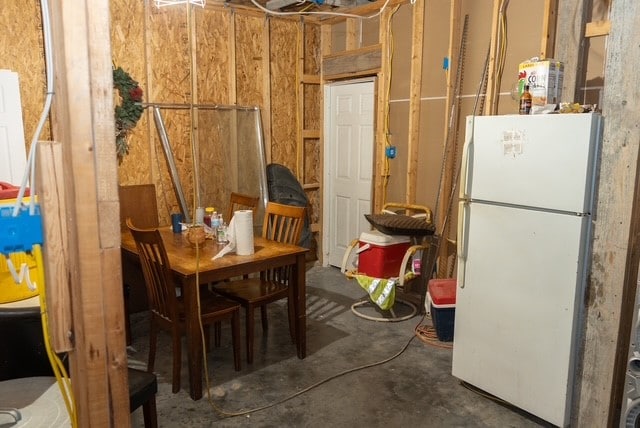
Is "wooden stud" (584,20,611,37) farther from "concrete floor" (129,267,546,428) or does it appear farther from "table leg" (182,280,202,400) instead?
"table leg" (182,280,202,400)

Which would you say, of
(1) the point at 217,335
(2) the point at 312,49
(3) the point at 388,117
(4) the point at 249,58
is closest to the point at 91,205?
(1) the point at 217,335

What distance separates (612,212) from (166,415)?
7.74ft

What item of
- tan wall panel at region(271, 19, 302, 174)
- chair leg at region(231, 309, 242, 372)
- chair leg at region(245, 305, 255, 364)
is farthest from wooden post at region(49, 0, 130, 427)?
tan wall panel at region(271, 19, 302, 174)

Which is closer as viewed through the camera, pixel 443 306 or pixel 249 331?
pixel 249 331

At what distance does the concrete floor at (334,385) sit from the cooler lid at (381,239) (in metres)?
0.63

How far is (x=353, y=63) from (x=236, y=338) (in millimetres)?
3007

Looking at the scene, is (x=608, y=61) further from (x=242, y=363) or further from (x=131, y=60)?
(x=131, y=60)

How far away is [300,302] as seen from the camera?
126 inches

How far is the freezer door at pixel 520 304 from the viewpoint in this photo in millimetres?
2375

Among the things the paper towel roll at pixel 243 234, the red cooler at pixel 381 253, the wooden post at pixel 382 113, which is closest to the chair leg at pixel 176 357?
the paper towel roll at pixel 243 234

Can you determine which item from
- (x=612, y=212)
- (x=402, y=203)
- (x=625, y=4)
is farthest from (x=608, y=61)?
(x=402, y=203)

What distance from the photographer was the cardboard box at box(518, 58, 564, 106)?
255 cm

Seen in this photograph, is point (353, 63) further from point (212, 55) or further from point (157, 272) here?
point (157, 272)

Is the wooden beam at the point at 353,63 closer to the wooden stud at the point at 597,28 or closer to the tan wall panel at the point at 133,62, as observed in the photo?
the tan wall panel at the point at 133,62
